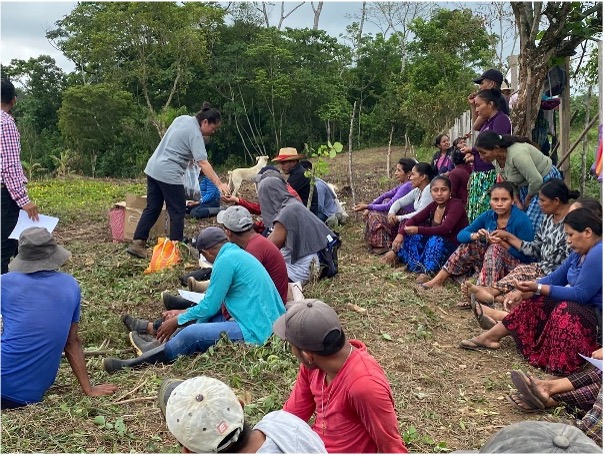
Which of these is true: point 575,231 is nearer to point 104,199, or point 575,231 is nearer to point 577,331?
point 577,331

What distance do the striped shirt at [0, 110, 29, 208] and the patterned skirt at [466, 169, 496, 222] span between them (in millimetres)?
3842

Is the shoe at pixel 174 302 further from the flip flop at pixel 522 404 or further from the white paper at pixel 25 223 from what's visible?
the flip flop at pixel 522 404

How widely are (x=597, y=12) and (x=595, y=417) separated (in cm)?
431

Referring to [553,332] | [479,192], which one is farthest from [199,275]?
[553,332]

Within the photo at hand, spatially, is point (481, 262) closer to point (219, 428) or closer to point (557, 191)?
point (557, 191)

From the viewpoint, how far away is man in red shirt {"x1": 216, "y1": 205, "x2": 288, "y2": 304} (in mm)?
4160

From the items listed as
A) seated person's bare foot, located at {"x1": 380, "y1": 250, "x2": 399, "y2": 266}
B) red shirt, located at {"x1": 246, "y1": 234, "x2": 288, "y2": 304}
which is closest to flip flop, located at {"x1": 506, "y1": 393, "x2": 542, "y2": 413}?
red shirt, located at {"x1": 246, "y1": 234, "x2": 288, "y2": 304}

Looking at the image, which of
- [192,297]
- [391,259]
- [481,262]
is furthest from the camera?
[391,259]

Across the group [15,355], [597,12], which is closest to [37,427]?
[15,355]

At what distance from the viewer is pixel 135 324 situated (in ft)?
15.3

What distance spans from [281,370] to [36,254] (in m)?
1.44

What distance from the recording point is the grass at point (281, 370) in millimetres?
3047

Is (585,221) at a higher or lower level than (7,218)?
higher

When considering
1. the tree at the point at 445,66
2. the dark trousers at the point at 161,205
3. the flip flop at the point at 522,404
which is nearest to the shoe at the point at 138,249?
the dark trousers at the point at 161,205
